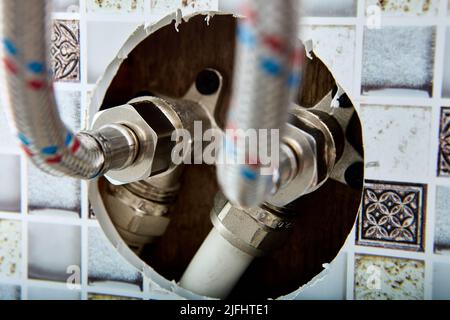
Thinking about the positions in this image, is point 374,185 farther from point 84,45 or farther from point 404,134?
point 84,45

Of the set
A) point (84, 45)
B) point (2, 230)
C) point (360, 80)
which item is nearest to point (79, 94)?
point (84, 45)

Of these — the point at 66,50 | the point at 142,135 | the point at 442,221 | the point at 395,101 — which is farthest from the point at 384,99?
the point at 66,50

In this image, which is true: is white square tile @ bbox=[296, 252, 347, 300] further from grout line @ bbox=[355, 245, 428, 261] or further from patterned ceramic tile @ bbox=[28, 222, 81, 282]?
patterned ceramic tile @ bbox=[28, 222, 81, 282]

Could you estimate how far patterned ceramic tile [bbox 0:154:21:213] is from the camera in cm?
63

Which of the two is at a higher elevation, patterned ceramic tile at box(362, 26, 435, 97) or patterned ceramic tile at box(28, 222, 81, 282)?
patterned ceramic tile at box(362, 26, 435, 97)

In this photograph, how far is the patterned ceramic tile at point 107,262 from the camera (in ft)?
2.00

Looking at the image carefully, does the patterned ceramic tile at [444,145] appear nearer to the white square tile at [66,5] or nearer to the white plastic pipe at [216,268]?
the white plastic pipe at [216,268]

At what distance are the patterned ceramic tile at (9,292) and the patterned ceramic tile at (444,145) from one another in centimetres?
48

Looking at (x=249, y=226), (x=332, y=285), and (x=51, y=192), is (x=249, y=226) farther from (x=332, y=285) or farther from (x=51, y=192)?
(x=51, y=192)

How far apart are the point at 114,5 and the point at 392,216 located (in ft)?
1.11

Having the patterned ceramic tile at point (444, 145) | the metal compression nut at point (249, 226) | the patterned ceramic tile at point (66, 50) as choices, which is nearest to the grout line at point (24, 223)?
the patterned ceramic tile at point (66, 50)

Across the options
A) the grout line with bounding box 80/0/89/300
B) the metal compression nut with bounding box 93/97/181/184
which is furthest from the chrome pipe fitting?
the grout line with bounding box 80/0/89/300

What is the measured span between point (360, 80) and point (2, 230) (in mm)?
425

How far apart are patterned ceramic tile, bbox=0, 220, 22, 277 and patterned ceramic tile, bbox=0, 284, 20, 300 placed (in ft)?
0.05
